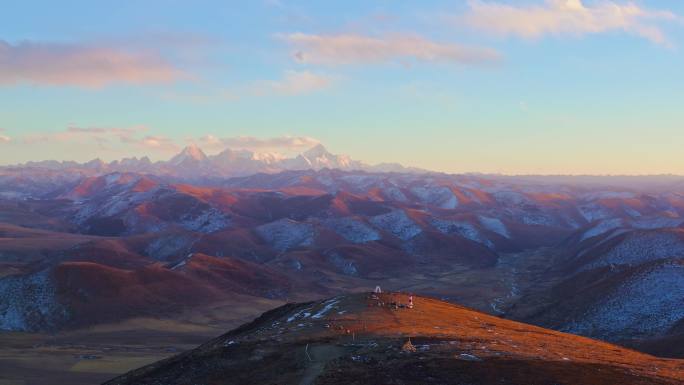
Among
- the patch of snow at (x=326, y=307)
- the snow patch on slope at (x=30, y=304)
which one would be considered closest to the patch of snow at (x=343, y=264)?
the snow patch on slope at (x=30, y=304)

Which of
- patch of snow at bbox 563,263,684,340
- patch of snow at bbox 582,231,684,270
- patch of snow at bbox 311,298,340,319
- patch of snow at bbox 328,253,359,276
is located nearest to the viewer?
patch of snow at bbox 311,298,340,319

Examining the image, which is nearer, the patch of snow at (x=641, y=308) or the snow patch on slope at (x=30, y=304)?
the patch of snow at (x=641, y=308)

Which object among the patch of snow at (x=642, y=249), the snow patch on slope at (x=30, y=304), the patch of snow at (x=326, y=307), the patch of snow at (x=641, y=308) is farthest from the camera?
the patch of snow at (x=642, y=249)

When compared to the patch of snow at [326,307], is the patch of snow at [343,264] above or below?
below

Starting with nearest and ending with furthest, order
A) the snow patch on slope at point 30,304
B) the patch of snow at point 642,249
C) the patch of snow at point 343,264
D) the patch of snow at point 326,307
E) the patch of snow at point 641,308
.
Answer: the patch of snow at point 326,307 → the patch of snow at point 641,308 → the snow patch on slope at point 30,304 → the patch of snow at point 642,249 → the patch of snow at point 343,264

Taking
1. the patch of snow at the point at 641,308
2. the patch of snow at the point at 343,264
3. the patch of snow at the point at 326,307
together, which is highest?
the patch of snow at the point at 326,307

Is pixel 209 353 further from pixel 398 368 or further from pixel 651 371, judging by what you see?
pixel 651 371

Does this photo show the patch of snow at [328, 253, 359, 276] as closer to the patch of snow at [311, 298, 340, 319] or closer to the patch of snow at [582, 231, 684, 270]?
the patch of snow at [582, 231, 684, 270]

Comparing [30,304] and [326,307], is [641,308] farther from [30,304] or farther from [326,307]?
[30,304]

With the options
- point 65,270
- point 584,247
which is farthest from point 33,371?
point 584,247

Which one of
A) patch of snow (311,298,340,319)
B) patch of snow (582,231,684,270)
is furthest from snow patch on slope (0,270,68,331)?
patch of snow (582,231,684,270)

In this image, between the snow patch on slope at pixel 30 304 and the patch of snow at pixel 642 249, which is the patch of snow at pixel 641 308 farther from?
the snow patch on slope at pixel 30 304
